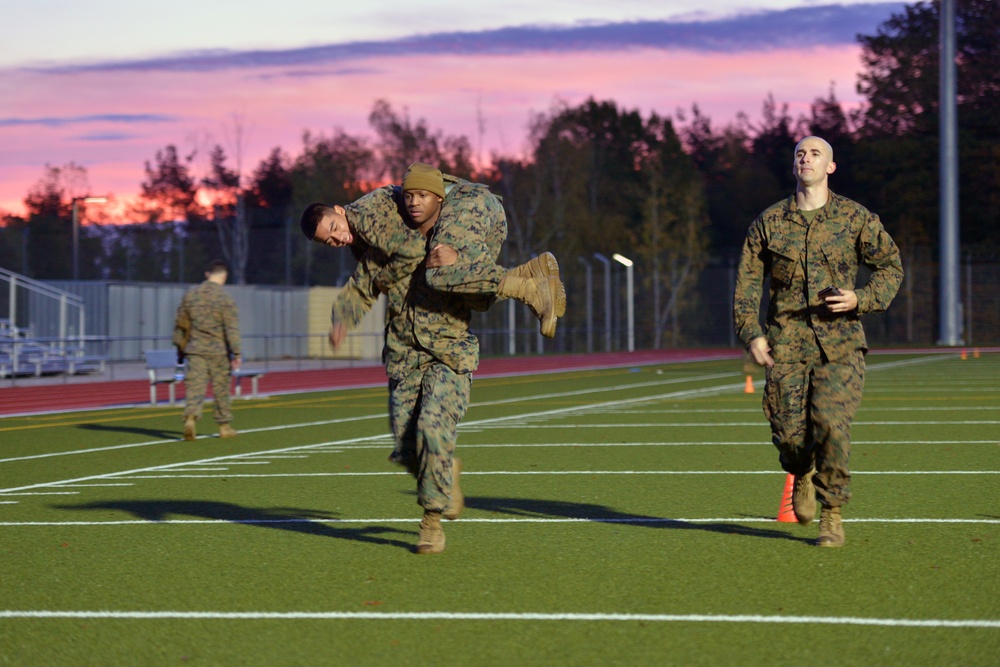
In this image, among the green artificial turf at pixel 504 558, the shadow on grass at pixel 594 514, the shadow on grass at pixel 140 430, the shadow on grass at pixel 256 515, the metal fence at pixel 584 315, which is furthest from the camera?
the metal fence at pixel 584 315

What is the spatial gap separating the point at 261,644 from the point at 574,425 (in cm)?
1170

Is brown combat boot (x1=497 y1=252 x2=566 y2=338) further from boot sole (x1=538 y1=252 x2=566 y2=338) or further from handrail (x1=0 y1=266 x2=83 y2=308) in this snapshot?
handrail (x1=0 y1=266 x2=83 y2=308)

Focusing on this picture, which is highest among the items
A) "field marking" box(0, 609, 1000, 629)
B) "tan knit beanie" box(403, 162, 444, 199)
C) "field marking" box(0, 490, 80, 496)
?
"tan knit beanie" box(403, 162, 444, 199)

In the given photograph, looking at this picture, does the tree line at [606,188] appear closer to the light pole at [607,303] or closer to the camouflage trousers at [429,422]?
the light pole at [607,303]

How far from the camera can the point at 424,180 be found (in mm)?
7258

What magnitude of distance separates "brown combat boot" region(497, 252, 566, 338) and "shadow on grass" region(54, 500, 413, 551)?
167cm

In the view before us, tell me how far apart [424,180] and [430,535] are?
1883 millimetres

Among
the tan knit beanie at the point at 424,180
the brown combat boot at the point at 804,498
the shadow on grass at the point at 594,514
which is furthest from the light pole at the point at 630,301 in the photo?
the tan knit beanie at the point at 424,180

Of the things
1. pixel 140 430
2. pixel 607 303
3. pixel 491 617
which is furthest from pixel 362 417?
pixel 607 303

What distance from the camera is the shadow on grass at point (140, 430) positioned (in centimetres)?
1650

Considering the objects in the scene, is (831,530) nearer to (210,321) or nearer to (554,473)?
(554,473)

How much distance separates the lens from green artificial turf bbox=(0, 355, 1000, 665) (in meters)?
5.66

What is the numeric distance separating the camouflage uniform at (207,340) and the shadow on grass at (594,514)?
20.3ft

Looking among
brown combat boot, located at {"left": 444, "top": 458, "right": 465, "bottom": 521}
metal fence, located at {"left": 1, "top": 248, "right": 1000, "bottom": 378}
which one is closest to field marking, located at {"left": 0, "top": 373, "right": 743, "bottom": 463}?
brown combat boot, located at {"left": 444, "top": 458, "right": 465, "bottom": 521}
